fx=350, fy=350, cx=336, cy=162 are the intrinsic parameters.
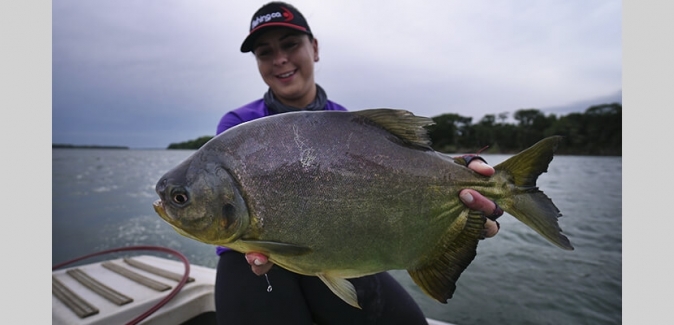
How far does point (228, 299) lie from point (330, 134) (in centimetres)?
164

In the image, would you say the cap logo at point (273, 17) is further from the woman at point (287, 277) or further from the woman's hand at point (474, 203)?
the woman's hand at point (474, 203)

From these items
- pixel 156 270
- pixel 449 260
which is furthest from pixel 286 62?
pixel 156 270

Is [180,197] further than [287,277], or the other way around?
[287,277]

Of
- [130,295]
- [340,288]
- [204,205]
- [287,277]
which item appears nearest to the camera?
[204,205]

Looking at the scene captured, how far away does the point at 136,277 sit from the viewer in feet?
14.9

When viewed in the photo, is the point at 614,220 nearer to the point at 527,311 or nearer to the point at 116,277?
the point at 527,311

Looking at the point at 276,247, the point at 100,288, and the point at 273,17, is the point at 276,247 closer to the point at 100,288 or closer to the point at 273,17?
the point at 273,17

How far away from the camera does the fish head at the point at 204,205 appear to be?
1.74m

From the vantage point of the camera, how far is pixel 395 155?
6.38ft

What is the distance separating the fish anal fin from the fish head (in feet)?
0.24

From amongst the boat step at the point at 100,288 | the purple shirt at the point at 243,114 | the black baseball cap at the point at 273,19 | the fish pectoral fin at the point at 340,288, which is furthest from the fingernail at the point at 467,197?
the boat step at the point at 100,288

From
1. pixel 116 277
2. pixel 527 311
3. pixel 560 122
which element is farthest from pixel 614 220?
pixel 560 122

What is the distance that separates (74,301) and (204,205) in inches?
124

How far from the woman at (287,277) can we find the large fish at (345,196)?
16 centimetres
